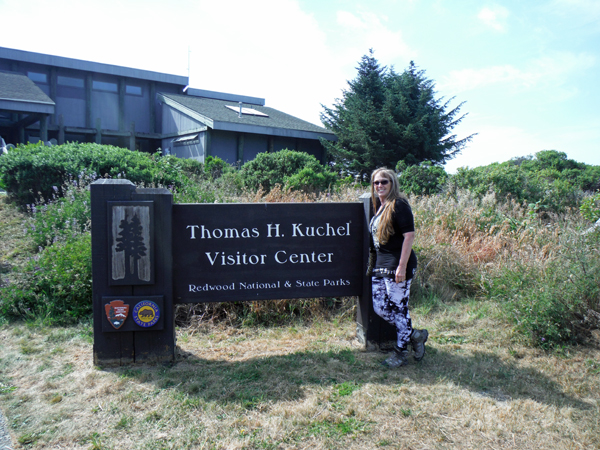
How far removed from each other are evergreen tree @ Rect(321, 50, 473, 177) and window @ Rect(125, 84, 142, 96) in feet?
32.6

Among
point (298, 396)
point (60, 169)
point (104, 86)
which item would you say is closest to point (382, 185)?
point (298, 396)

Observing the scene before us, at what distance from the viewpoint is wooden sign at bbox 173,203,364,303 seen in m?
3.65

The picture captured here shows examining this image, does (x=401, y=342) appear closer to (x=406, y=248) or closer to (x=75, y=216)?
(x=406, y=248)

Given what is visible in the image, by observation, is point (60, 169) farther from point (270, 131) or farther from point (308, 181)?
point (270, 131)

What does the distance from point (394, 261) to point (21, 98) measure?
17558 mm

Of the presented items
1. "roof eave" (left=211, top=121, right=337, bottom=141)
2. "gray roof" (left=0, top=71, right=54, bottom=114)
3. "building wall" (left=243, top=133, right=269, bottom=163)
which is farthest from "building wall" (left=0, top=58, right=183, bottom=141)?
"roof eave" (left=211, top=121, right=337, bottom=141)

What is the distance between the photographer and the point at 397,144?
1941cm

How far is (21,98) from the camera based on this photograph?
53.0 ft

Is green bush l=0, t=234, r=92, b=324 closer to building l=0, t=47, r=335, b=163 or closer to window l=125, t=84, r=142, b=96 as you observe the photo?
building l=0, t=47, r=335, b=163

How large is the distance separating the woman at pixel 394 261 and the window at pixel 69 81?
2217 centimetres

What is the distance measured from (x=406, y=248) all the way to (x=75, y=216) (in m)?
4.68

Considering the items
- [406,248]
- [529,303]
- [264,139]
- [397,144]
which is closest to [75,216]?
[406,248]

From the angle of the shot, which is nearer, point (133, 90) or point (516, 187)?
point (516, 187)

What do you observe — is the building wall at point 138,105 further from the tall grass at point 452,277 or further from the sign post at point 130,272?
the sign post at point 130,272
